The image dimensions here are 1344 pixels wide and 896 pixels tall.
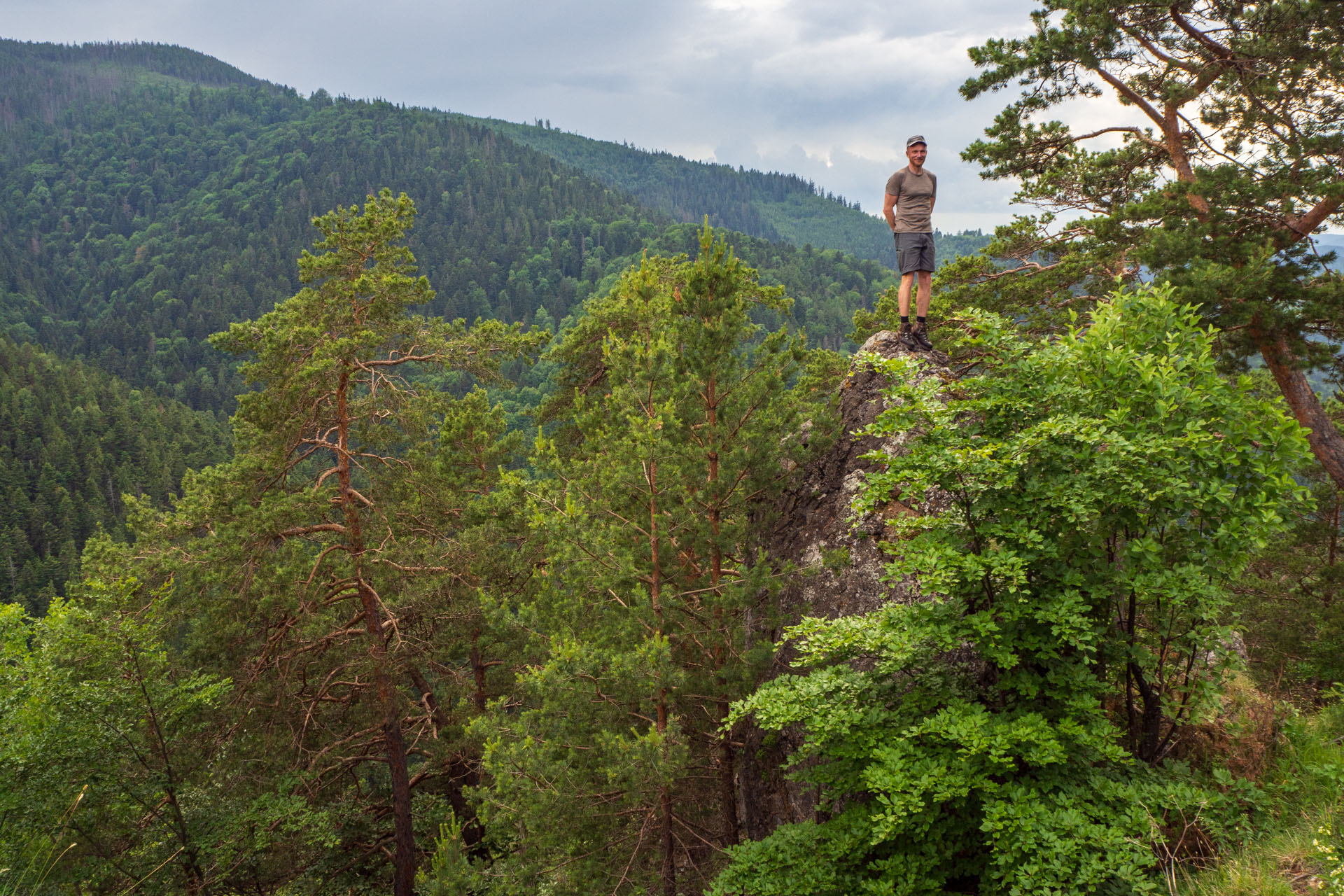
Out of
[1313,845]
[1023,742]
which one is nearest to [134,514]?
[1023,742]

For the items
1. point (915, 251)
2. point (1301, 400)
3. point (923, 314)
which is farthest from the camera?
point (1301, 400)

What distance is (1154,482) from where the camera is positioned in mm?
4465

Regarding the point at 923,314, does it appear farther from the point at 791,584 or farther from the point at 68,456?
the point at 68,456

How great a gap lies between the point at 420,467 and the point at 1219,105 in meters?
13.7

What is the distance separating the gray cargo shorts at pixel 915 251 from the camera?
312 inches

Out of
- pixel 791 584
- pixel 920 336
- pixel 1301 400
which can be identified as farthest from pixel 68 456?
pixel 1301 400

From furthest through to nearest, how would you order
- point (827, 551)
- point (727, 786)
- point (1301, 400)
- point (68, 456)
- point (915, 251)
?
point (68, 456), point (1301, 400), point (727, 786), point (915, 251), point (827, 551)

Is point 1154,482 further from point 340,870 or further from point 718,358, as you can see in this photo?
point 340,870

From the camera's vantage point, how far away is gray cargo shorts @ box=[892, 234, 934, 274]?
7.92 m

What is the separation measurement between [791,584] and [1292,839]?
14.8 ft

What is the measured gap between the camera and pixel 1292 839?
4289 mm

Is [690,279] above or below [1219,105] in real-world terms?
below

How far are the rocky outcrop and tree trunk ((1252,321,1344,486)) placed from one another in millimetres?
4735

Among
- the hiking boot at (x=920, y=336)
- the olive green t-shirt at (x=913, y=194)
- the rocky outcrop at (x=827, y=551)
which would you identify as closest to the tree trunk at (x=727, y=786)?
the rocky outcrop at (x=827, y=551)
